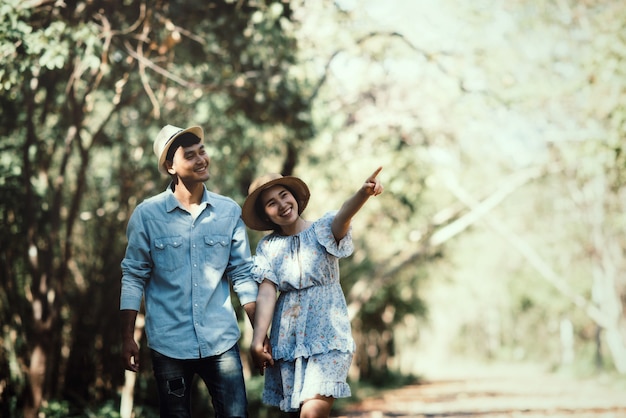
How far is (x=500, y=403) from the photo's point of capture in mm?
16266

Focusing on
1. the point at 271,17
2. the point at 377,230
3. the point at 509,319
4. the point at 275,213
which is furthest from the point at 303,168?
the point at 509,319

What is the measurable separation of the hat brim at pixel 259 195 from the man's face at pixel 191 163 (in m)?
0.39

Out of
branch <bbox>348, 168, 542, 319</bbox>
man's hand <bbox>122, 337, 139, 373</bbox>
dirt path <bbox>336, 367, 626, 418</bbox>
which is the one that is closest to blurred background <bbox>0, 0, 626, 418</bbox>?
branch <bbox>348, 168, 542, 319</bbox>

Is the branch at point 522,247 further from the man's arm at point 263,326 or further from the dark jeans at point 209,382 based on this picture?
the dark jeans at point 209,382

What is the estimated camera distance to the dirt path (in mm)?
13802

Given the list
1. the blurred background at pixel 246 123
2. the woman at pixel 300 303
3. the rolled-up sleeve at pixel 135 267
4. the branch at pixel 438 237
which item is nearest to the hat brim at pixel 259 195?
the woman at pixel 300 303

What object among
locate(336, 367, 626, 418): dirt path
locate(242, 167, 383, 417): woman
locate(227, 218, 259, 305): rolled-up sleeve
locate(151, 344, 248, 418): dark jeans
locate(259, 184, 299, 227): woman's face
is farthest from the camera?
locate(336, 367, 626, 418): dirt path

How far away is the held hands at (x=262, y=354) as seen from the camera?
4.40 m

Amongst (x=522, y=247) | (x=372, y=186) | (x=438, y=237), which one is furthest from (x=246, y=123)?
(x=522, y=247)

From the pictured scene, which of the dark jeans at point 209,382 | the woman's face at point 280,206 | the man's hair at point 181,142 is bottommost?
the dark jeans at point 209,382

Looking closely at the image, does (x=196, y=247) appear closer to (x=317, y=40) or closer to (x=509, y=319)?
(x=317, y=40)

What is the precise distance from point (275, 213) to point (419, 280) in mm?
21671

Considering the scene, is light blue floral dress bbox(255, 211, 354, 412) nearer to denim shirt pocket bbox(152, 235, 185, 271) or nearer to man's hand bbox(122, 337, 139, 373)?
denim shirt pocket bbox(152, 235, 185, 271)

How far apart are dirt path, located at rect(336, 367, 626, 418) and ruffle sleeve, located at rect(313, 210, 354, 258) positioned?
9.43 metres
